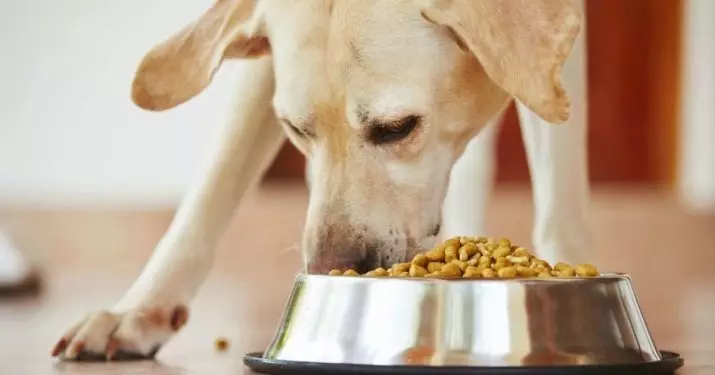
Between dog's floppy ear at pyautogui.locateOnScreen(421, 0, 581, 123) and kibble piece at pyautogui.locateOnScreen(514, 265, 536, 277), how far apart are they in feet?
0.99

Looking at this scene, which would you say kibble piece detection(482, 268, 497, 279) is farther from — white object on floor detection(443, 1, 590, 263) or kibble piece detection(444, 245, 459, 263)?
white object on floor detection(443, 1, 590, 263)

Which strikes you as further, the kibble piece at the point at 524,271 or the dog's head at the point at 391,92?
the dog's head at the point at 391,92

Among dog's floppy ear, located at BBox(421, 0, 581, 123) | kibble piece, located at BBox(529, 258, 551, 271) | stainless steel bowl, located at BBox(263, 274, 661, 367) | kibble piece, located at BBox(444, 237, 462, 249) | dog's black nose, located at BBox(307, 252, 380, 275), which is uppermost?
dog's floppy ear, located at BBox(421, 0, 581, 123)

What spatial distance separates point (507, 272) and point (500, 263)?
0.03 metres

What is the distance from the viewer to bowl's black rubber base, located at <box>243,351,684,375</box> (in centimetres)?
133

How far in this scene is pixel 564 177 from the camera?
2.19 m

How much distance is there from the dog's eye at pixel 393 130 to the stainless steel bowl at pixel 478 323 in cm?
34

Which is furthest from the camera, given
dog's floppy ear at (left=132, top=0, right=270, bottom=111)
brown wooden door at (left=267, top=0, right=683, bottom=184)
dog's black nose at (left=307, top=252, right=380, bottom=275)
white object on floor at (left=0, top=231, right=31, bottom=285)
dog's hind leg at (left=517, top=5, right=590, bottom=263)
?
brown wooden door at (left=267, top=0, right=683, bottom=184)

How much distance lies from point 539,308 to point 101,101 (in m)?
3.93

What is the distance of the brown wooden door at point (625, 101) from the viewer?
580 cm

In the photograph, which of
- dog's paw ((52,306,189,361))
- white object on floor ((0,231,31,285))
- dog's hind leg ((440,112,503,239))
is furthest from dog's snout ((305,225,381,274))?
white object on floor ((0,231,31,285))

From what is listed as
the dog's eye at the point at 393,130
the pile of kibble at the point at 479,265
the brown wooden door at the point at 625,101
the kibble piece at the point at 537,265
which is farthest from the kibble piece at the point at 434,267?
the brown wooden door at the point at 625,101

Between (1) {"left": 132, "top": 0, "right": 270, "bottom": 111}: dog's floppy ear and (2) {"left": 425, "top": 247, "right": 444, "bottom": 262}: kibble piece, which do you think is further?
(1) {"left": 132, "top": 0, "right": 270, "bottom": 111}: dog's floppy ear

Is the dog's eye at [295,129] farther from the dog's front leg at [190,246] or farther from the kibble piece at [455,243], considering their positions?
the kibble piece at [455,243]
